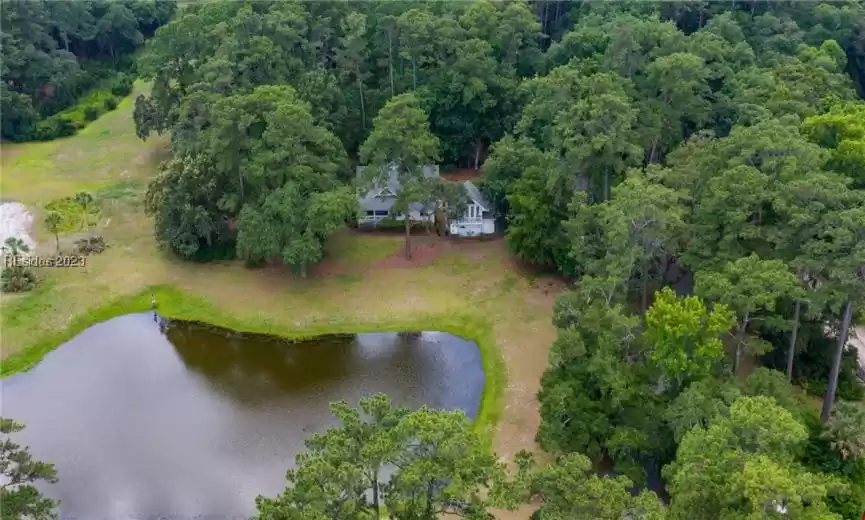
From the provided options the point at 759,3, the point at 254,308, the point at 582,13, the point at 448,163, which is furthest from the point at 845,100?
the point at 254,308

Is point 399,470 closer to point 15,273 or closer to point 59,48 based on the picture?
point 15,273

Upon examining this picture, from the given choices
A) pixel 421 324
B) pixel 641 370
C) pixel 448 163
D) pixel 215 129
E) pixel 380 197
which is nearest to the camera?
pixel 641 370

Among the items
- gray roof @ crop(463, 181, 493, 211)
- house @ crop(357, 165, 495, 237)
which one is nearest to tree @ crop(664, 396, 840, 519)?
gray roof @ crop(463, 181, 493, 211)

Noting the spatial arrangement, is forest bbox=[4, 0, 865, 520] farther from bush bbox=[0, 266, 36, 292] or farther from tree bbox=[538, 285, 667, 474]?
bush bbox=[0, 266, 36, 292]

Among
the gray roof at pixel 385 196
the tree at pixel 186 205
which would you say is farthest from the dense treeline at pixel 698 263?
the tree at pixel 186 205

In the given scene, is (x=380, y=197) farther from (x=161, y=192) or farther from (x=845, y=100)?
(x=845, y=100)

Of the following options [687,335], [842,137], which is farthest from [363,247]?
[842,137]

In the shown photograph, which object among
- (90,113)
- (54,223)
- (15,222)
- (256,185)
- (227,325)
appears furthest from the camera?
(90,113)
